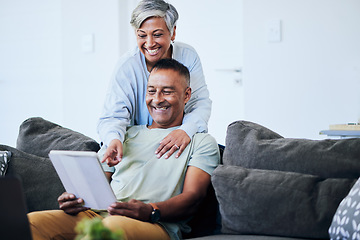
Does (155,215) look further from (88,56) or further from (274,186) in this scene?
(88,56)

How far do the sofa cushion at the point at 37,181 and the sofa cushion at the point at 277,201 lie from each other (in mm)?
703

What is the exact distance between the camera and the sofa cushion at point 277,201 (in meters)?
1.82

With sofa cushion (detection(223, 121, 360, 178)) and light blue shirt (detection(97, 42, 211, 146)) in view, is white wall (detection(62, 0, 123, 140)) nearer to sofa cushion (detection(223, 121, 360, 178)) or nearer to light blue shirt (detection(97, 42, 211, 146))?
light blue shirt (detection(97, 42, 211, 146))

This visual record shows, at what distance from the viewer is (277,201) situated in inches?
73.5

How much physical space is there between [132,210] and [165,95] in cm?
57

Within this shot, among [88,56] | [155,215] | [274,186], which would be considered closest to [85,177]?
[155,215]

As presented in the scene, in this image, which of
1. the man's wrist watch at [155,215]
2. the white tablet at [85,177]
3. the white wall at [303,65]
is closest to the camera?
the white tablet at [85,177]

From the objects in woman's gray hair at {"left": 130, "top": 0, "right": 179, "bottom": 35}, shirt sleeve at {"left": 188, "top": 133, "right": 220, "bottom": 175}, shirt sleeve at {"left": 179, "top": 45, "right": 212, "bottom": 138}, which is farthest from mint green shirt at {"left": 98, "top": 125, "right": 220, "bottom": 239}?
woman's gray hair at {"left": 130, "top": 0, "right": 179, "bottom": 35}

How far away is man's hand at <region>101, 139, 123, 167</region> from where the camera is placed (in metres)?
2.11

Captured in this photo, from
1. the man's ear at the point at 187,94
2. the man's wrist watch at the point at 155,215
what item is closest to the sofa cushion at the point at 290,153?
the man's ear at the point at 187,94

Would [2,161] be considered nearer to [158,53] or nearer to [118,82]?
[118,82]

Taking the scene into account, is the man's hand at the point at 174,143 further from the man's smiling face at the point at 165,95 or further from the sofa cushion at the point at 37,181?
the sofa cushion at the point at 37,181

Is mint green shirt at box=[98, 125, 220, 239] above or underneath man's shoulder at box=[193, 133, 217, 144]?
underneath

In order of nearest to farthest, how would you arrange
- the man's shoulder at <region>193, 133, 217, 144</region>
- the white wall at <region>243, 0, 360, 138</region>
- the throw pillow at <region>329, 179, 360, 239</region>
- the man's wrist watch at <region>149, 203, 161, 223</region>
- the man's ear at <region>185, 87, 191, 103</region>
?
the throw pillow at <region>329, 179, 360, 239</region> < the man's wrist watch at <region>149, 203, 161, 223</region> < the man's shoulder at <region>193, 133, 217, 144</region> < the man's ear at <region>185, 87, 191, 103</region> < the white wall at <region>243, 0, 360, 138</region>
